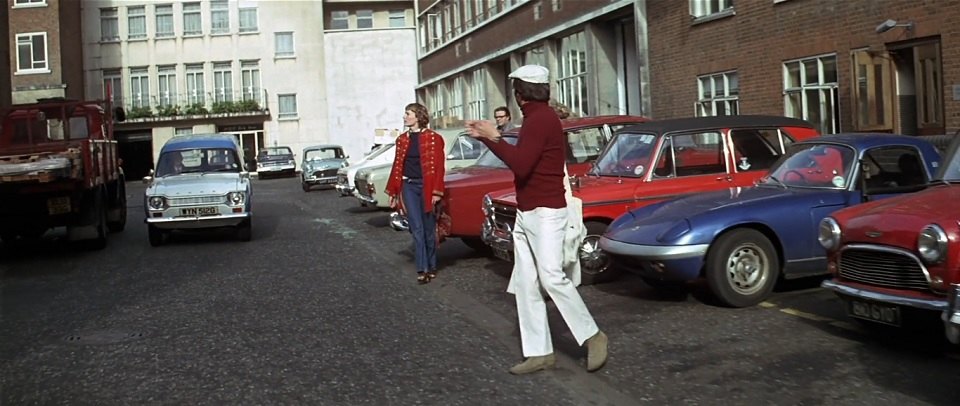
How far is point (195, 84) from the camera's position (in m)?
56.6

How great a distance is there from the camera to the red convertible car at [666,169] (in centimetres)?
923

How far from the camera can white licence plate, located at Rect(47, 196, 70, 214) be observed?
13.5 metres

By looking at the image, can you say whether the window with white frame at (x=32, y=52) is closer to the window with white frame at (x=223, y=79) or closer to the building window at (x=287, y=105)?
the window with white frame at (x=223, y=79)

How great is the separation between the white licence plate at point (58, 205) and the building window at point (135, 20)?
150 feet

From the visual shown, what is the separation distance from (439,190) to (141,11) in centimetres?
5123

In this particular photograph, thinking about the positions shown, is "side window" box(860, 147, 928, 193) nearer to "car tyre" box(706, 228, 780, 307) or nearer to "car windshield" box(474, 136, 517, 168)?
"car tyre" box(706, 228, 780, 307)

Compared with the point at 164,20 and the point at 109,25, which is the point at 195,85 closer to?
the point at 164,20

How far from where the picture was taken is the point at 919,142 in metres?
8.09

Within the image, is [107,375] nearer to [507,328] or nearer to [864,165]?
[507,328]

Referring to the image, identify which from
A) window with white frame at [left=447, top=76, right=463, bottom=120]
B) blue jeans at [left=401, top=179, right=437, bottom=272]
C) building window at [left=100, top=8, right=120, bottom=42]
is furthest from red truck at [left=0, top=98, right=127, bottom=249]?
building window at [left=100, top=8, right=120, bottom=42]

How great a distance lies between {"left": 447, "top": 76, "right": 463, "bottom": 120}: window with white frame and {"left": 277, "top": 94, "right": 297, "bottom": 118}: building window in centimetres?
1674

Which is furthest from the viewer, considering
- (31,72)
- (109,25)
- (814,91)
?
(109,25)

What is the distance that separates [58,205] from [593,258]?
27.3 ft

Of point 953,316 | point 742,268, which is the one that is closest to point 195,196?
point 742,268
